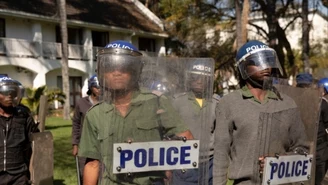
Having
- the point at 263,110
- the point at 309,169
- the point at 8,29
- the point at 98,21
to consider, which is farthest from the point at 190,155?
the point at 98,21

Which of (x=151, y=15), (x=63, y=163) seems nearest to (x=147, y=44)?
(x=151, y=15)

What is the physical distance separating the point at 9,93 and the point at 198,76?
2.55m

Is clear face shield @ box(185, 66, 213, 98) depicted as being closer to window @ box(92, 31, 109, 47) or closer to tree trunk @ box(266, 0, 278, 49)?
tree trunk @ box(266, 0, 278, 49)

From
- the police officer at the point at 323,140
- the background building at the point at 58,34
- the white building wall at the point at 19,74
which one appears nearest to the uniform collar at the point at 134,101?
the police officer at the point at 323,140

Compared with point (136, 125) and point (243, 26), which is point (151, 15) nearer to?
point (243, 26)

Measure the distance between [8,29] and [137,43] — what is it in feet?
32.3

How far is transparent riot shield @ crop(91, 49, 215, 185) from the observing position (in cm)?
248

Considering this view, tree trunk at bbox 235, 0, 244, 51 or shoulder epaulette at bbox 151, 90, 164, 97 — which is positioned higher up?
tree trunk at bbox 235, 0, 244, 51

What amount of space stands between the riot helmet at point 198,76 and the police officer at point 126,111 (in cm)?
17

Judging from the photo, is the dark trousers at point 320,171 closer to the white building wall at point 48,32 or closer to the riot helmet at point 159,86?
the riot helmet at point 159,86

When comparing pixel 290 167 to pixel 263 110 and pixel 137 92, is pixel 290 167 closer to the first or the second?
pixel 263 110

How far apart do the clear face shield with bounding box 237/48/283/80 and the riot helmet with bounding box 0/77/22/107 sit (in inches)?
99.0

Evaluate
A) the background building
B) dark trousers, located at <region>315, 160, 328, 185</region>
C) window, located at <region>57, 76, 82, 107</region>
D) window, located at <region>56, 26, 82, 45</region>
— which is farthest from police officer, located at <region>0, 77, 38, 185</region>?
window, located at <region>56, 26, 82, 45</region>

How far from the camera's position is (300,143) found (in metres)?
2.81
